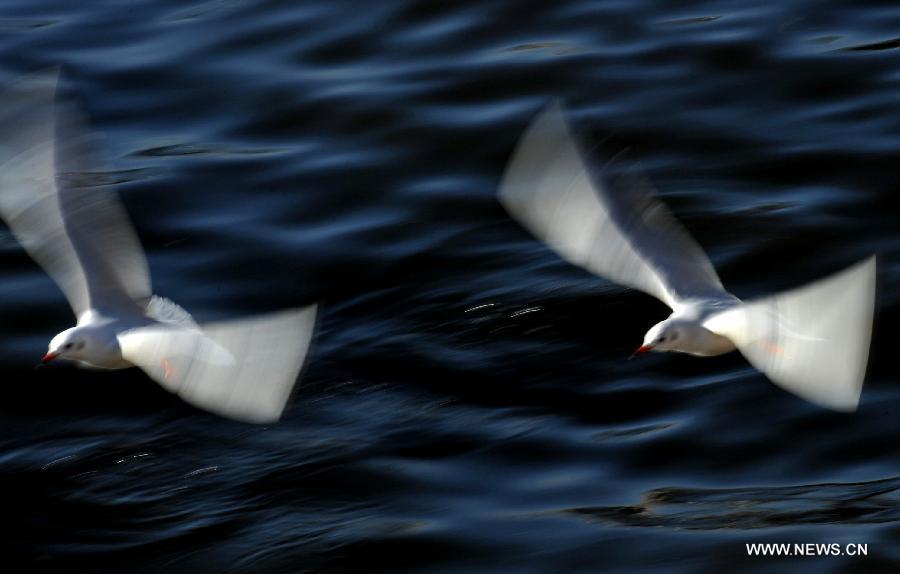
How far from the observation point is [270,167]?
27.0 ft

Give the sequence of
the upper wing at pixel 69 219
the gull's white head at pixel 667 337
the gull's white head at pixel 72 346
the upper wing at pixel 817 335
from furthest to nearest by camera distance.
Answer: the upper wing at pixel 69 219 < the gull's white head at pixel 72 346 < the gull's white head at pixel 667 337 < the upper wing at pixel 817 335

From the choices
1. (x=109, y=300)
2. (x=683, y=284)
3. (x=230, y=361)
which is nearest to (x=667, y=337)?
(x=683, y=284)

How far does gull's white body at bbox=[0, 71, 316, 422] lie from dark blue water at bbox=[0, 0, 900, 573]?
24.4 inches

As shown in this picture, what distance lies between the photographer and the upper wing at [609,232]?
5492mm

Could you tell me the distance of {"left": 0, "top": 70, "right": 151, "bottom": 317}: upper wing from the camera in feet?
18.4

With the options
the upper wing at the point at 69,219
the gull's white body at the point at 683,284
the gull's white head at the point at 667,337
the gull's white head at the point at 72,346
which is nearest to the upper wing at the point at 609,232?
the gull's white body at the point at 683,284

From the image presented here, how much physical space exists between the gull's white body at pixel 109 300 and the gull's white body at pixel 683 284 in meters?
0.90

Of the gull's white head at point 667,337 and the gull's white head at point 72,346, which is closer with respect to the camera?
the gull's white head at point 667,337

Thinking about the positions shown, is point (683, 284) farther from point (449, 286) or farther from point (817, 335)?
point (449, 286)

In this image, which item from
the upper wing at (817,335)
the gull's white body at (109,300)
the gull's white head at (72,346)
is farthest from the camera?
the gull's white head at (72,346)

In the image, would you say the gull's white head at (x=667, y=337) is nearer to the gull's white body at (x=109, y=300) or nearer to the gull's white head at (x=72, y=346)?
the gull's white body at (x=109, y=300)

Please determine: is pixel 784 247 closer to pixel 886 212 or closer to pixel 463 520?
pixel 886 212

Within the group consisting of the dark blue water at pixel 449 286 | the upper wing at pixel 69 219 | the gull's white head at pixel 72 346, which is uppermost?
the upper wing at pixel 69 219

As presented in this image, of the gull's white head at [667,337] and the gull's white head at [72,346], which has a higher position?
the gull's white head at [72,346]
